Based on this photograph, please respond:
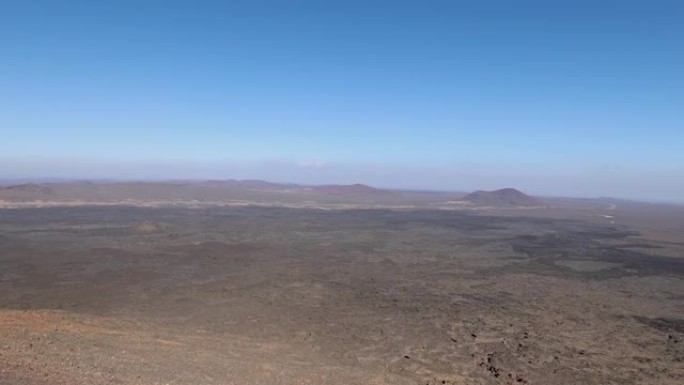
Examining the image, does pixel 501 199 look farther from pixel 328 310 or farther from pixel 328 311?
pixel 328 311

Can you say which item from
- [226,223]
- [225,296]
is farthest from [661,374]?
[226,223]

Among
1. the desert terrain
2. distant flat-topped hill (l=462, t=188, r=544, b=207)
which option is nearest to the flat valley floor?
the desert terrain

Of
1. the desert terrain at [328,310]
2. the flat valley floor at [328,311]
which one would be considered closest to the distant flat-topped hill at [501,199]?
the desert terrain at [328,310]

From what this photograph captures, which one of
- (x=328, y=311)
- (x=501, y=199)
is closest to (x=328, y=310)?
(x=328, y=311)

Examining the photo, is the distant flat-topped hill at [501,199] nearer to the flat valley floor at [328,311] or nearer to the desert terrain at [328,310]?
the desert terrain at [328,310]

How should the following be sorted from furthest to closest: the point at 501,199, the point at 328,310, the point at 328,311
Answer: the point at 501,199
the point at 328,310
the point at 328,311

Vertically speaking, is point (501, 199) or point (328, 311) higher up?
point (501, 199)
